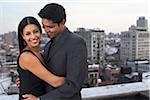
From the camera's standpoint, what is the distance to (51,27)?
916 millimetres

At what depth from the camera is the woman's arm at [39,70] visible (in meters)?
0.91

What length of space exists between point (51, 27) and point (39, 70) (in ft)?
0.52

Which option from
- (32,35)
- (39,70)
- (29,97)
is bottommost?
(29,97)

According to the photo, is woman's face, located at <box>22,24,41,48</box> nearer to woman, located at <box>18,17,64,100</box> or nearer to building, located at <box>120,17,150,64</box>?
woman, located at <box>18,17,64,100</box>

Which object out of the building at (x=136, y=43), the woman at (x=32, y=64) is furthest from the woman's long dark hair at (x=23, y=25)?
the building at (x=136, y=43)

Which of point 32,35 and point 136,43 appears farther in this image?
point 136,43

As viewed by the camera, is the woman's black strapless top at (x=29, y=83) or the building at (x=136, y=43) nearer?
the woman's black strapless top at (x=29, y=83)

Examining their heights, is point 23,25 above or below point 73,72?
above

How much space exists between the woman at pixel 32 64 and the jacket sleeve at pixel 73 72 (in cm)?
3

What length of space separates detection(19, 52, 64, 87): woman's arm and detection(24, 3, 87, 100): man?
0.07 feet

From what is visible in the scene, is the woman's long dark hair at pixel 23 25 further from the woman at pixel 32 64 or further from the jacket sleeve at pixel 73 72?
the jacket sleeve at pixel 73 72

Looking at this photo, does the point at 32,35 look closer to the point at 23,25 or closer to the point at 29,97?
the point at 23,25

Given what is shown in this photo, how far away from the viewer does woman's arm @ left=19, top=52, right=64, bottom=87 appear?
3.00 ft

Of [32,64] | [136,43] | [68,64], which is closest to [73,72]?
[68,64]
